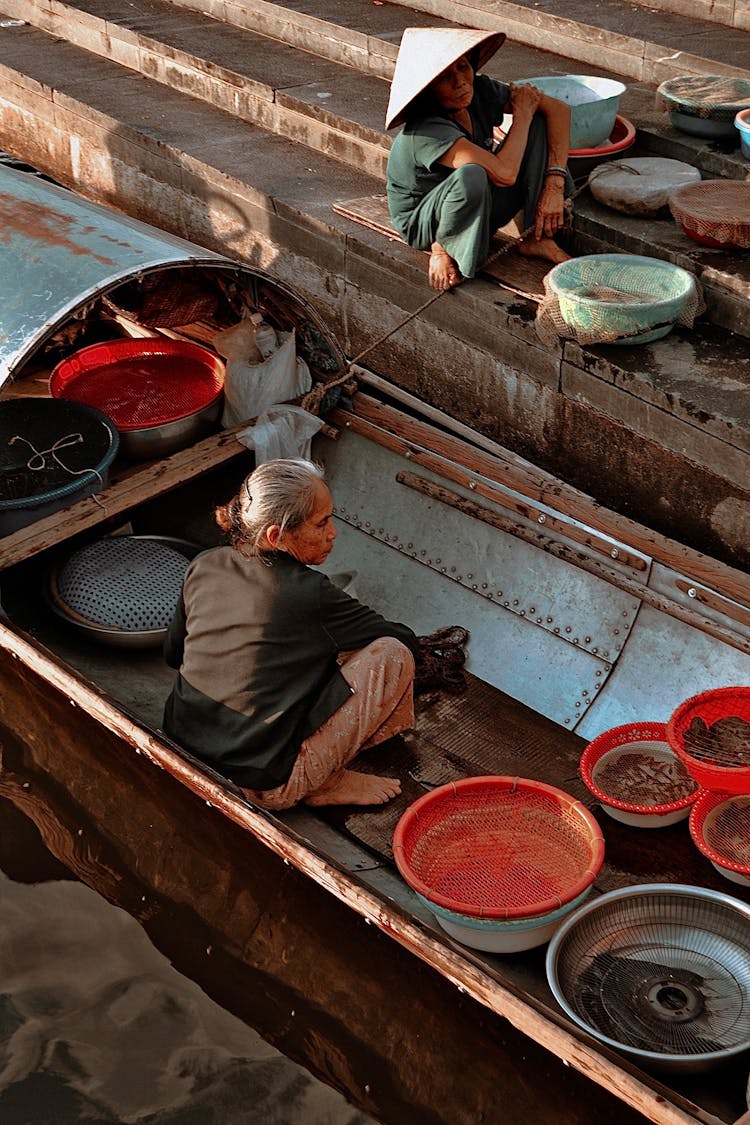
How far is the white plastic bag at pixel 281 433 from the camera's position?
18.1 feet

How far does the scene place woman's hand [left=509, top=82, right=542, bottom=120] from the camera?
5719 millimetres

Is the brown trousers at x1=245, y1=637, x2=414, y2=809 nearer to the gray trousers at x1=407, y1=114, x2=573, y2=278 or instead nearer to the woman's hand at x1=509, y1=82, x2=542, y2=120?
the gray trousers at x1=407, y1=114, x2=573, y2=278

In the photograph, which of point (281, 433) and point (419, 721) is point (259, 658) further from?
point (281, 433)

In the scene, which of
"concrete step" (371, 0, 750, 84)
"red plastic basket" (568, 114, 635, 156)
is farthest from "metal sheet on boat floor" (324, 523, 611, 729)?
"concrete step" (371, 0, 750, 84)

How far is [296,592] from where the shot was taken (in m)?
4.03

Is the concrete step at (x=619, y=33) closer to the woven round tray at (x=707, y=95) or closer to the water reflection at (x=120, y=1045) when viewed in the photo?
the woven round tray at (x=707, y=95)

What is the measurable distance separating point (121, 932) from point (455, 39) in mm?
3725

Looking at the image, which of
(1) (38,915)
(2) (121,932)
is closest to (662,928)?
(2) (121,932)

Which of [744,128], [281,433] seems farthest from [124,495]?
[744,128]

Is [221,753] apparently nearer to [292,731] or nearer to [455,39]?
[292,731]

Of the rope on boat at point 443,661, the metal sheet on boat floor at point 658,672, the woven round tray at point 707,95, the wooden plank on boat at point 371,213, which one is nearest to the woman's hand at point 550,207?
the wooden plank on boat at point 371,213

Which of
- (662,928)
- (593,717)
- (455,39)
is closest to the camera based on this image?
(662,928)

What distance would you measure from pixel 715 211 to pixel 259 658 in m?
3.09

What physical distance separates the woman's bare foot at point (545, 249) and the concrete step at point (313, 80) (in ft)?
0.56
